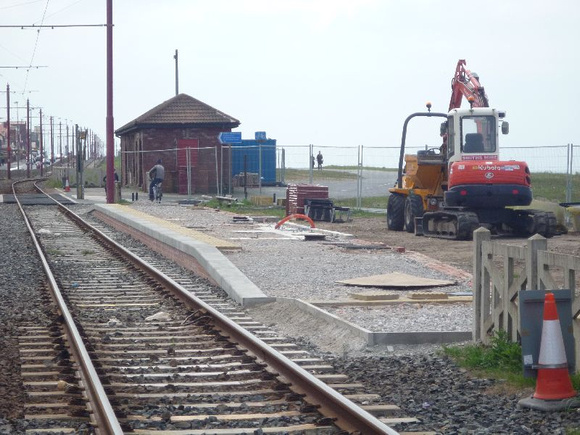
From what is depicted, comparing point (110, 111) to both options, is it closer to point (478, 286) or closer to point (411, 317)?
point (411, 317)

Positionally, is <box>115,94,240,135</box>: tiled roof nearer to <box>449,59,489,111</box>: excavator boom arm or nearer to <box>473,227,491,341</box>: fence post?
<box>449,59,489,111</box>: excavator boom arm

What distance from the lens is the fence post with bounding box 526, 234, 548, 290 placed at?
9000mm

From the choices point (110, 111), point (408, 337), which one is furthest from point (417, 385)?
point (110, 111)

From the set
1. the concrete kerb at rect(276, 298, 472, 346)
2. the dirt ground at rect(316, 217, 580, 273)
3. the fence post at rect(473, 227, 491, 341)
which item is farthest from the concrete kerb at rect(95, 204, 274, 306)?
the dirt ground at rect(316, 217, 580, 273)

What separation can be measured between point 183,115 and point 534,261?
1905 inches

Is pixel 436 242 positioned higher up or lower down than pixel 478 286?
lower down

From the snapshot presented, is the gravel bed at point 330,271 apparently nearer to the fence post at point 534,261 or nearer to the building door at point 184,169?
the fence post at point 534,261

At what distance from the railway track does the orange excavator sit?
36.8 feet

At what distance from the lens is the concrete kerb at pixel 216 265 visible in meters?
14.2

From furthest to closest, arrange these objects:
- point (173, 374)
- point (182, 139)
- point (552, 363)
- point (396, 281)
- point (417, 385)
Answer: point (182, 139), point (396, 281), point (173, 374), point (417, 385), point (552, 363)

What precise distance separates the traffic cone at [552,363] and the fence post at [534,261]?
954 millimetres

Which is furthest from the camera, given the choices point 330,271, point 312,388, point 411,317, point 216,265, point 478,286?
point 330,271

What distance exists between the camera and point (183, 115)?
56.5 meters

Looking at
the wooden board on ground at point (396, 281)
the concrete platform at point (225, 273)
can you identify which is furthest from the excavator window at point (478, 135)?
the wooden board on ground at point (396, 281)
